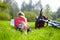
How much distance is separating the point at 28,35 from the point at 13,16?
275 millimetres

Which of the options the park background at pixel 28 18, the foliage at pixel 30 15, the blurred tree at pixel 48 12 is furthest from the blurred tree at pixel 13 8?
the blurred tree at pixel 48 12

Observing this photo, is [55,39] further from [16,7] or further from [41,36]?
[16,7]

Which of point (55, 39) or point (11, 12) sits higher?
point (11, 12)

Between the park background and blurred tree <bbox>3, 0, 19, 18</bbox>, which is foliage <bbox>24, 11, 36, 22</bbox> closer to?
the park background

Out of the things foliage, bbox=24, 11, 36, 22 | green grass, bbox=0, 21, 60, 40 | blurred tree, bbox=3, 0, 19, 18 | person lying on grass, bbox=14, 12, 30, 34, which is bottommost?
green grass, bbox=0, 21, 60, 40

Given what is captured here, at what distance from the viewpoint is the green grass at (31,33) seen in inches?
77.8

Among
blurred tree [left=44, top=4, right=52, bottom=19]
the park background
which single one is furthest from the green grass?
blurred tree [left=44, top=4, right=52, bottom=19]

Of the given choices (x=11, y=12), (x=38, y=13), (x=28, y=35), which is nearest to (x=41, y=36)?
(x=28, y=35)

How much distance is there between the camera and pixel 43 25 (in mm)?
2195

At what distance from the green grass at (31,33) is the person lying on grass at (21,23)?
0.05 m

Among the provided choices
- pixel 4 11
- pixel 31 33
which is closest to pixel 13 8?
pixel 4 11

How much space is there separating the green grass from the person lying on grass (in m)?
0.05

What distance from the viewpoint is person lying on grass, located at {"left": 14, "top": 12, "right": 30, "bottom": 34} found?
2.16 meters

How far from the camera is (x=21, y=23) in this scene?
7.32 feet
